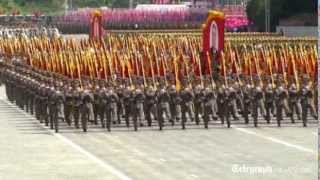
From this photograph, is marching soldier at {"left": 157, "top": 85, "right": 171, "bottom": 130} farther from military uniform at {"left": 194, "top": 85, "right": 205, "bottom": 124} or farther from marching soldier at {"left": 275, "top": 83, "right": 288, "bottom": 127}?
marching soldier at {"left": 275, "top": 83, "right": 288, "bottom": 127}

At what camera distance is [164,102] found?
20797 mm

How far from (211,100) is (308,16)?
39.7m

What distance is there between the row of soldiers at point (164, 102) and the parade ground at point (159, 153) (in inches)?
13.4

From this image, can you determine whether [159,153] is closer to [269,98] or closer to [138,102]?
[138,102]

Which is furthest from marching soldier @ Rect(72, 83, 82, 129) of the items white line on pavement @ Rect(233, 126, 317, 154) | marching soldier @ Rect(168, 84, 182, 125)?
white line on pavement @ Rect(233, 126, 317, 154)

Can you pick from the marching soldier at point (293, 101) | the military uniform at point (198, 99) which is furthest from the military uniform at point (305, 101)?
the military uniform at point (198, 99)

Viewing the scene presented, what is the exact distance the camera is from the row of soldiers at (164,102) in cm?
2073

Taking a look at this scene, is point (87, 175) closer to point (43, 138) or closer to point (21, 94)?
point (43, 138)

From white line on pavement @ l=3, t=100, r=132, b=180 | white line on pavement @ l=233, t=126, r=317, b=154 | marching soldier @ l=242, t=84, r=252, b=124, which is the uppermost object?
marching soldier @ l=242, t=84, r=252, b=124

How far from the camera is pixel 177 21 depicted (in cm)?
7106

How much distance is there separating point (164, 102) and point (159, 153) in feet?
11.7

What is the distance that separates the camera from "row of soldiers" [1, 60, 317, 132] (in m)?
20.7

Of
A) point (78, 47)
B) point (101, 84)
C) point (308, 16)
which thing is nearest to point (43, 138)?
point (101, 84)

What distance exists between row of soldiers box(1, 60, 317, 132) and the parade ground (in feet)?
1.12
